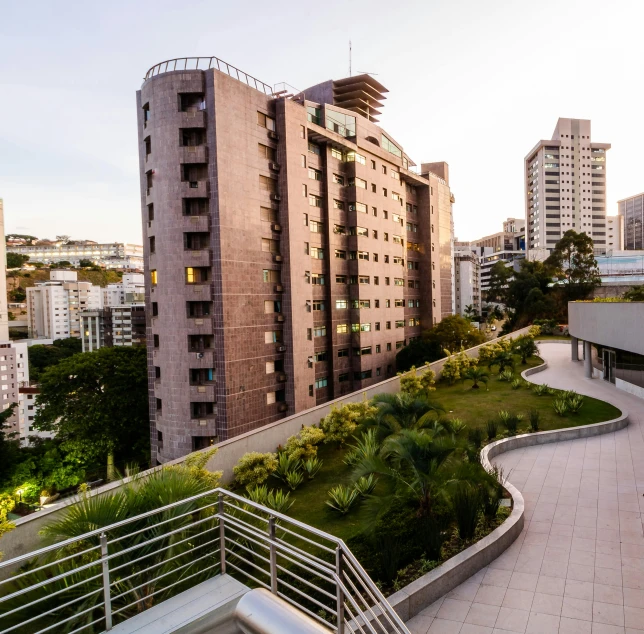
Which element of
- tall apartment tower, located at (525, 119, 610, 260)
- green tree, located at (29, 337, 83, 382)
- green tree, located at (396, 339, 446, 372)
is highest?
tall apartment tower, located at (525, 119, 610, 260)

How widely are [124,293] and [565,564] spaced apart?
153802 mm

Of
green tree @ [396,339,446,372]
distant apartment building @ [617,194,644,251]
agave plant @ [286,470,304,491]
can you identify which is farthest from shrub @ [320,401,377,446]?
distant apartment building @ [617,194,644,251]

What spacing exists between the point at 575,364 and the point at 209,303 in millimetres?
23042

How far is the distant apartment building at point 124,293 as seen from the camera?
14112cm

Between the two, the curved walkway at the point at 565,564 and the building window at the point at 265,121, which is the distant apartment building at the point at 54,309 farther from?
the curved walkway at the point at 565,564

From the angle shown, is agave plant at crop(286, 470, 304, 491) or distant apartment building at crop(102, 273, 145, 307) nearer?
agave plant at crop(286, 470, 304, 491)

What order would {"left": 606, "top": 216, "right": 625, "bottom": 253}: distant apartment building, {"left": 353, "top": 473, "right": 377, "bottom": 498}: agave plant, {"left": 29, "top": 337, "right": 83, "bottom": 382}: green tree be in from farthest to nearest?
{"left": 606, "top": 216, "right": 625, "bottom": 253}: distant apartment building, {"left": 29, "top": 337, "right": 83, "bottom": 382}: green tree, {"left": 353, "top": 473, "right": 377, "bottom": 498}: agave plant

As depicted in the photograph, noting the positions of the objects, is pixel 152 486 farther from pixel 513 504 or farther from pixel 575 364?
pixel 575 364

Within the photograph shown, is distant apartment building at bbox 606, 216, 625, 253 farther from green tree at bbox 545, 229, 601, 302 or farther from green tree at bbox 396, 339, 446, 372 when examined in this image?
green tree at bbox 396, 339, 446, 372

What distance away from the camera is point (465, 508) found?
23.2ft

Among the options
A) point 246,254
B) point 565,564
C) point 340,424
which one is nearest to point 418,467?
point 565,564

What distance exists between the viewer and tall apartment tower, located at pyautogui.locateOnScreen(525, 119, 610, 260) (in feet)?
371

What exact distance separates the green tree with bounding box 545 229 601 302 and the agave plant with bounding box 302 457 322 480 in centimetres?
4956

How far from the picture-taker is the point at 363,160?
38719 mm
